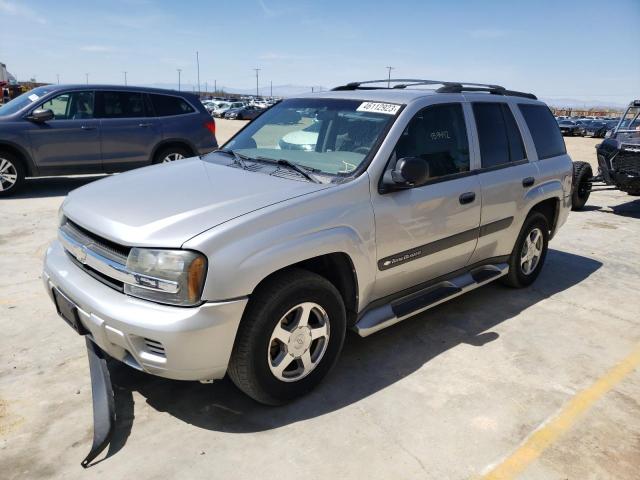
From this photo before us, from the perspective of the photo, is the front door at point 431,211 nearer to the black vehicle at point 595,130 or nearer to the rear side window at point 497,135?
the rear side window at point 497,135

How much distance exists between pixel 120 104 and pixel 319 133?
20.4 feet

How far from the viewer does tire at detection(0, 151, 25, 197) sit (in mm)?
8000

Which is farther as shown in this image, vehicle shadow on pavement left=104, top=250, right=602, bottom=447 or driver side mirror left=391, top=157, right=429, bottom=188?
driver side mirror left=391, top=157, right=429, bottom=188

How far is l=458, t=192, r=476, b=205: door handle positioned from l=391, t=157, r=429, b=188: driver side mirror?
671 millimetres

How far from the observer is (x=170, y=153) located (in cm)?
920

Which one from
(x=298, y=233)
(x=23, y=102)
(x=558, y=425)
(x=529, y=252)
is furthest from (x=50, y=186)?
(x=558, y=425)

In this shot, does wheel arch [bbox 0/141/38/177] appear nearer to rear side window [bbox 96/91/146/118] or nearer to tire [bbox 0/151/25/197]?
tire [bbox 0/151/25/197]

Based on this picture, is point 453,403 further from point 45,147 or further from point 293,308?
point 45,147

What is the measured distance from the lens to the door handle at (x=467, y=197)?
3.76 meters

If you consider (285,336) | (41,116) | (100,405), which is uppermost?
(41,116)

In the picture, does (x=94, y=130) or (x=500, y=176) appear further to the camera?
(x=94, y=130)

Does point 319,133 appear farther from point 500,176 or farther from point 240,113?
point 240,113

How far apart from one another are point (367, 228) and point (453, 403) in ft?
3.84

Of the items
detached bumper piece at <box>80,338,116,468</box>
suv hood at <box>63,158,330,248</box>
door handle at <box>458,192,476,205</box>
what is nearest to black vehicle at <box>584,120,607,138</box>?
door handle at <box>458,192,476,205</box>
